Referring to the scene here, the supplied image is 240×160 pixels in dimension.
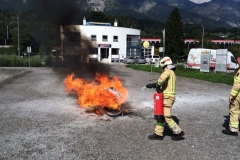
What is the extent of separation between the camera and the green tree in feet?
162

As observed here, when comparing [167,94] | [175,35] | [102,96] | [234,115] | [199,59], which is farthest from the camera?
[175,35]

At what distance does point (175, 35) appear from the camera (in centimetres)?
4941

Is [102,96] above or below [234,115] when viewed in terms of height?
above

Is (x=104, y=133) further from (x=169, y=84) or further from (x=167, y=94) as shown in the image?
(x=169, y=84)

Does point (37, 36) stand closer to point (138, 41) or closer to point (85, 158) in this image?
point (85, 158)

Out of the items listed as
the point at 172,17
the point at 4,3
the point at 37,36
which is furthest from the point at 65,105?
the point at 172,17

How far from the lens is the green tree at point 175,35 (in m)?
49.3

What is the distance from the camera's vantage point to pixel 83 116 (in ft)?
24.6

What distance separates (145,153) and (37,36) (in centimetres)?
912

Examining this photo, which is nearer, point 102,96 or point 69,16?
point 102,96

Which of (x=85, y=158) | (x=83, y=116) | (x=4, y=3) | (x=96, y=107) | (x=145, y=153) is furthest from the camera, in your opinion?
(x=4, y=3)

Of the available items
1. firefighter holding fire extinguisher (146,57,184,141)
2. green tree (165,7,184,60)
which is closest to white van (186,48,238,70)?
firefighter holding fire extinguisher (146,57,184,141)

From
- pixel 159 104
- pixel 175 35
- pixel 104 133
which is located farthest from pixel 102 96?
pixel 175 35

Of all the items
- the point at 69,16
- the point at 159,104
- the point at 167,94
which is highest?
the point at 69,16
